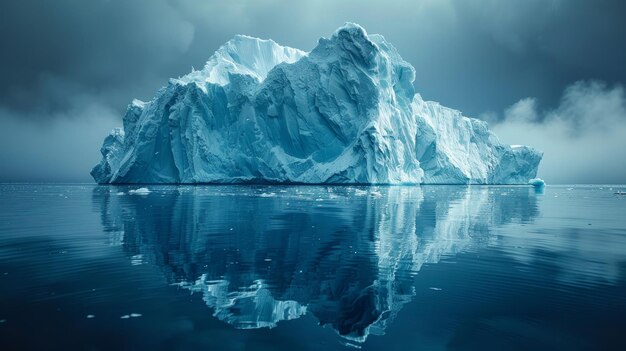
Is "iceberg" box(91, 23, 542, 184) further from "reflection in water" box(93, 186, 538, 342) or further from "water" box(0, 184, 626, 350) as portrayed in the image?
"water" box(0, 184, 626, 350)

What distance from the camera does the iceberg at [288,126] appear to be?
49594mm

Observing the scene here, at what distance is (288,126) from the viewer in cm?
5253

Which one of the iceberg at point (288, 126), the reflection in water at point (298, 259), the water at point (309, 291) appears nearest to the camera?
the water at point (309, 291)

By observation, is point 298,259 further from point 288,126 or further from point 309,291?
point 288,126

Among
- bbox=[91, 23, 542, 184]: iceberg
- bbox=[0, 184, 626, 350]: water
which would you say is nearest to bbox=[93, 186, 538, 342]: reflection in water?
bbox=[0, 184, 626, 350]: water

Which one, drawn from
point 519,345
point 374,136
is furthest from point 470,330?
point 374,136

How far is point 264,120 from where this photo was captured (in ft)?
174

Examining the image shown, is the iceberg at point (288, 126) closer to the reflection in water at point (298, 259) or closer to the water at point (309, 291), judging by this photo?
the reflection in water at point (298, 259)

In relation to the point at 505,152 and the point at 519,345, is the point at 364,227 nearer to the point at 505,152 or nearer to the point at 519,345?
the point at 519,345

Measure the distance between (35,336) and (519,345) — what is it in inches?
198

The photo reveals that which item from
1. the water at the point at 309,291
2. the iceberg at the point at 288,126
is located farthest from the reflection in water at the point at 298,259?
the iceberg at the point at 288,126

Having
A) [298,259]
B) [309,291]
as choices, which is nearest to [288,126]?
[298,259]

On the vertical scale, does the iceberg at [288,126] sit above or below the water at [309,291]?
above

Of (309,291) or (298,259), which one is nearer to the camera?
(309,291)
